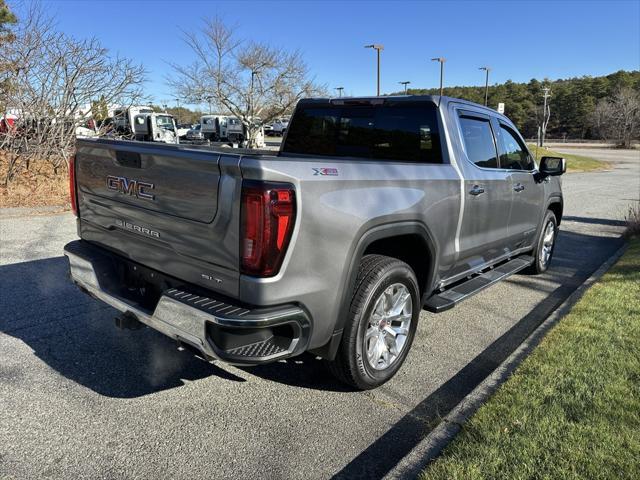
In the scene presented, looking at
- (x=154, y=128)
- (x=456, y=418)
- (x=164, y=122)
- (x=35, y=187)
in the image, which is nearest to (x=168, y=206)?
(x=456, y=418)

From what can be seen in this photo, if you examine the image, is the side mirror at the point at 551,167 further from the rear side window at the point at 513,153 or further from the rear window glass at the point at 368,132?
the rear window glass at the point at 368,132

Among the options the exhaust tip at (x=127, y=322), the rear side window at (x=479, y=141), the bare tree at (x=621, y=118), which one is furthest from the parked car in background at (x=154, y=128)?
the bare tree at (x=621, y=118)

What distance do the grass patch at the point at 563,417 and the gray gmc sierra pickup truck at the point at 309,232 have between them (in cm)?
79

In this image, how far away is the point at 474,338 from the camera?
433cm

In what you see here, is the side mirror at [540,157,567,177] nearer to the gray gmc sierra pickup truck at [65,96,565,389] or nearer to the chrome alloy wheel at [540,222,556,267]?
the chrome alloy wheel at [540,222,556,267]

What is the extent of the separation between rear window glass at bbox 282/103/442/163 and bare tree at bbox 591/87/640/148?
2694 inches

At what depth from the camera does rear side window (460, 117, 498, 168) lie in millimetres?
4191

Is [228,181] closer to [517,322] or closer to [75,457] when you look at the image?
[75,457]

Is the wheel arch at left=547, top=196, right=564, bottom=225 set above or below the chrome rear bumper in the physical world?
above

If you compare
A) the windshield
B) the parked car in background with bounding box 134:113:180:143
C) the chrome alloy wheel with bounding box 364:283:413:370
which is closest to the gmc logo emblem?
the chrome alloy wheel with bounding box 364:283:413:370

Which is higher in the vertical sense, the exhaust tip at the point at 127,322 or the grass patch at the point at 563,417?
the exhaust tip at the point at 127,322

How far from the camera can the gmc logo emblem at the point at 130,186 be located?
2.88m

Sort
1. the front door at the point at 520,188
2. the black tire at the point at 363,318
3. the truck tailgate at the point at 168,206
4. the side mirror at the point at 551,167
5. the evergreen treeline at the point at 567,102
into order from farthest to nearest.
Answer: the evergreen treeline at the point at 567,102 < the side mirror at the point at 551,167 < the front door at the point at 520,188 < the black tire at the point at 363,318 < the truck tailgate at the point at 168,206

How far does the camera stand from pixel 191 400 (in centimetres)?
313
